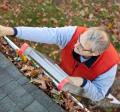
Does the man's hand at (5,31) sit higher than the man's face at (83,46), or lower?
higher

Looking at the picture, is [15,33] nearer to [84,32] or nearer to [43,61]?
[43,61]

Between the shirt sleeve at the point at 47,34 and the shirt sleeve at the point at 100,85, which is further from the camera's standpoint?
the shirt sleeve at the point at 100,85

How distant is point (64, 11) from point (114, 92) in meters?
2.38

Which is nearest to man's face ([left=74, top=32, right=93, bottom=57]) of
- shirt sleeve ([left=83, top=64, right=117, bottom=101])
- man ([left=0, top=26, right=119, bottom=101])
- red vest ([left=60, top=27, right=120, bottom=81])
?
man ([left=0, top=26, right=119, bottom=101])

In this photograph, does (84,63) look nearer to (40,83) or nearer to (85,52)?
(85,52)

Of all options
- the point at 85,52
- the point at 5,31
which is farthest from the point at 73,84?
the point at 5,31

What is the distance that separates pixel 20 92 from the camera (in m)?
4.46

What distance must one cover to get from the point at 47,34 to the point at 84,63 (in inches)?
23.4

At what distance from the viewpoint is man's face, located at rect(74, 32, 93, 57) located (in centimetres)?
394

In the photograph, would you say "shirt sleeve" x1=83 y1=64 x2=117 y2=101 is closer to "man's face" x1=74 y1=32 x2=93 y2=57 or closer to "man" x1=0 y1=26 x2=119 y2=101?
"man" x1=0 y1=26 x2=119 y2=101

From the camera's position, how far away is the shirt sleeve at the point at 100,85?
424 cm

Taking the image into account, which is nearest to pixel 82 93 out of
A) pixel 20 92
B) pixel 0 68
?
pixel 20 92

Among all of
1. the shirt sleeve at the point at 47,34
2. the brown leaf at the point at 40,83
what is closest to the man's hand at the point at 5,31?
the shirt sleeve at the point at 47,34

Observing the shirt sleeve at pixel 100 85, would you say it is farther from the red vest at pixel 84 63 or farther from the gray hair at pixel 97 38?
the gray hair at pixel 97 38
